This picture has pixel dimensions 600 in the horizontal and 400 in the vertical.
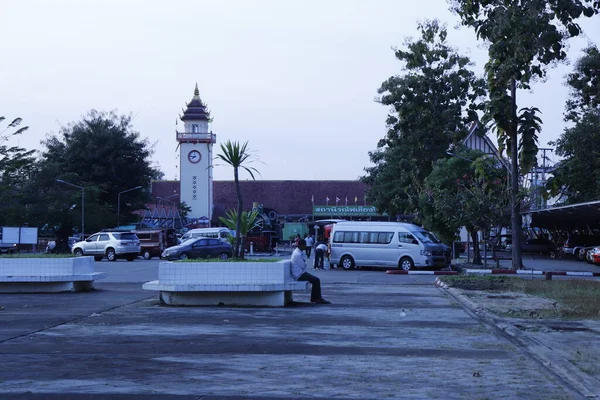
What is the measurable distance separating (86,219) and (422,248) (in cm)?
4130

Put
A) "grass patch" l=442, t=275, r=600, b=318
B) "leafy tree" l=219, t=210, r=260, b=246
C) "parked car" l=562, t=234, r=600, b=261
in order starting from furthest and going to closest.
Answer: "parked car" l=562, t=234, r=600, b=261, "leafy tree" l=219, t=210, r=260, b=246, "grass patch" l=442, t=275, r=600, b=318

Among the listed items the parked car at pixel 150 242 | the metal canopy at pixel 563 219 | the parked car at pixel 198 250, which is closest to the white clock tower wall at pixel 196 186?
the metal canopy at pixel 563 219

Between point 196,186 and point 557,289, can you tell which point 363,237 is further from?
point 196,186

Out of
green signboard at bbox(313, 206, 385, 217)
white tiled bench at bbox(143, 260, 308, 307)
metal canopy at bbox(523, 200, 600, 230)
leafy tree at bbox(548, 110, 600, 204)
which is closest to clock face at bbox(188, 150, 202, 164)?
green signboard at bbox(313, 206, 385, 217)

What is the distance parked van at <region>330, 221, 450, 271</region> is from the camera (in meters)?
37.3

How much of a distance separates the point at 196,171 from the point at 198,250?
6233 centimetres

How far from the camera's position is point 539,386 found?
8.68m

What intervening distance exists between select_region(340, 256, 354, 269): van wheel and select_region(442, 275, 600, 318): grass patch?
1115cm

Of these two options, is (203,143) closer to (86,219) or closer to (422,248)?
(86,219)

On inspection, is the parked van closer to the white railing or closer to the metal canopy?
the metal canopy

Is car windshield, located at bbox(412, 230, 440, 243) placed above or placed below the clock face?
below

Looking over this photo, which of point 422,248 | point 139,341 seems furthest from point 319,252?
point 139,341

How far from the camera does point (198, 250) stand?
1794 inches

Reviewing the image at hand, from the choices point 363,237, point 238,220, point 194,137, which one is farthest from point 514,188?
point 194,137
